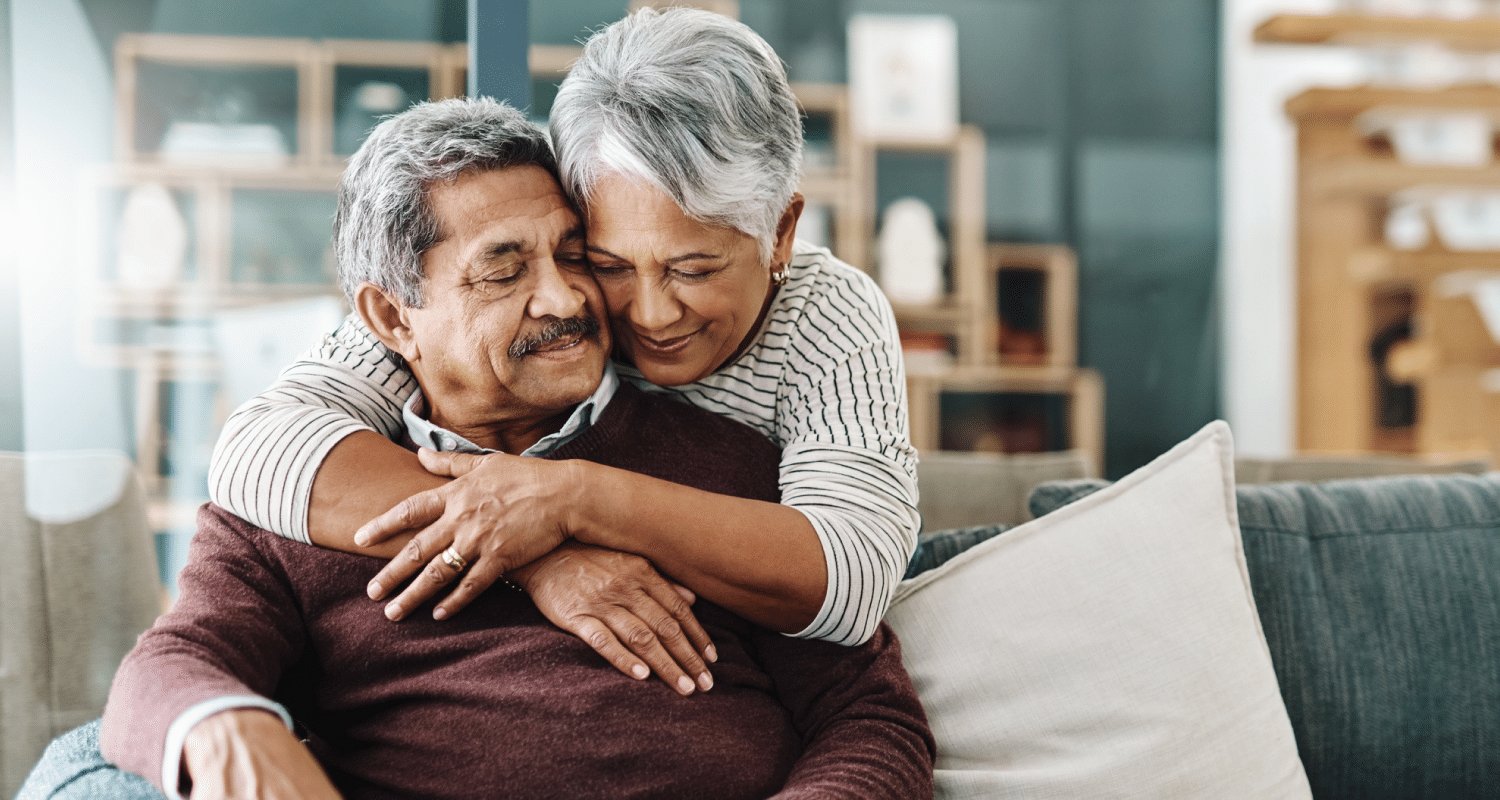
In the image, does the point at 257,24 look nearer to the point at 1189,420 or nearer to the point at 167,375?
the point at 167,375

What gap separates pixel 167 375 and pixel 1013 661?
2627 millimetres

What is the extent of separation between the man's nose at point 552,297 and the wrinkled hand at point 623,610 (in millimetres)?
244

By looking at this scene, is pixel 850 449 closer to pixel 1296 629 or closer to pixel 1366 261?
pixel 1296 629

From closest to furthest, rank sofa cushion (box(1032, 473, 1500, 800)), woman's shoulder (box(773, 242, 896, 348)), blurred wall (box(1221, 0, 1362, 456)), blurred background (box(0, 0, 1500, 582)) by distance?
woman's shoulder (box(773, 242, 896, 348))
sofa cushion (box(1032, 473, 1500, 800))
blurred background (box(0, 0, 1500, 582))
blurred wall (box(1221, 0, 1362, 456))

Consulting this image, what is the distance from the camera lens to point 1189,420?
15.8ft

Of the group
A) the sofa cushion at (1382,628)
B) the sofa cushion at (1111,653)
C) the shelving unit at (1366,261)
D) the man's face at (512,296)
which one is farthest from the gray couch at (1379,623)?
the shelving unit at (1366,261)

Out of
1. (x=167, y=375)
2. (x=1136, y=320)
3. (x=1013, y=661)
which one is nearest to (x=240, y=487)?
(x=1013, y=661)

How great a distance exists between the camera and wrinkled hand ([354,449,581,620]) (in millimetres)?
A: 1047

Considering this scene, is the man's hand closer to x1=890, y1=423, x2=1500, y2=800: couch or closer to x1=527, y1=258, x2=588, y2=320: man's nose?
x1=527, y1=258, x2=588, y2=320: man's nose

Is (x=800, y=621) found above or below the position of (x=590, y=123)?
below

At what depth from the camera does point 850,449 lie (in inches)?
45.8

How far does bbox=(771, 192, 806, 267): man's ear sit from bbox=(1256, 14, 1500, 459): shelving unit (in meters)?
3.39

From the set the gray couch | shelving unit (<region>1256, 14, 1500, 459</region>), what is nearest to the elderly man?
the gray couch

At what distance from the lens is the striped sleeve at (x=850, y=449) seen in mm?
1097
